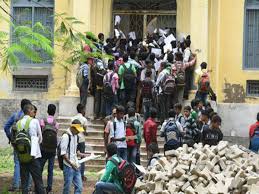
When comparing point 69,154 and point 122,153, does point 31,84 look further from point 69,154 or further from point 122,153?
point 69,154

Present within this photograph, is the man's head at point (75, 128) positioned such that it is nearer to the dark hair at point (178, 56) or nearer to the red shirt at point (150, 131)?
the red shirt at point (150, 131)

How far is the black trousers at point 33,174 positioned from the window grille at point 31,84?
8.79 meters

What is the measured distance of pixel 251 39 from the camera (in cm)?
2359

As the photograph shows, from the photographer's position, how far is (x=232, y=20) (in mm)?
23359

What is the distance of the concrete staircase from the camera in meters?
20.1

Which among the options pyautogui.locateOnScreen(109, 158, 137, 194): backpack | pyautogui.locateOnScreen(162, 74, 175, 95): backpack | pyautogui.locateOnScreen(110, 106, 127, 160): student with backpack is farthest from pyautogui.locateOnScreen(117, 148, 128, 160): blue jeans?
pyautogui.locateOnScreen(109, 158, 137, 194): backpack

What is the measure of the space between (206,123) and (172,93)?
10.5 ft

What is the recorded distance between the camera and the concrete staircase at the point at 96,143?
2011 centimetres

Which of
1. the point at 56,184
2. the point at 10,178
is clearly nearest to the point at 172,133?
the point at 56,184

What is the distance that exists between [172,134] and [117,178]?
135 inches

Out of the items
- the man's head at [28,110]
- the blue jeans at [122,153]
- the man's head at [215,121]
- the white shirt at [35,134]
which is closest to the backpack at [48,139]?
the white shirt at [35,134]

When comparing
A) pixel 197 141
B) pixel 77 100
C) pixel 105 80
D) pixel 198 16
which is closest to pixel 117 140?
pixel 197 141

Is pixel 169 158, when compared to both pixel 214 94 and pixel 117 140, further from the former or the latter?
pixel 214 94

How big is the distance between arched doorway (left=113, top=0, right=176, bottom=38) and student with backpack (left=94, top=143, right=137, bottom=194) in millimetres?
10481
